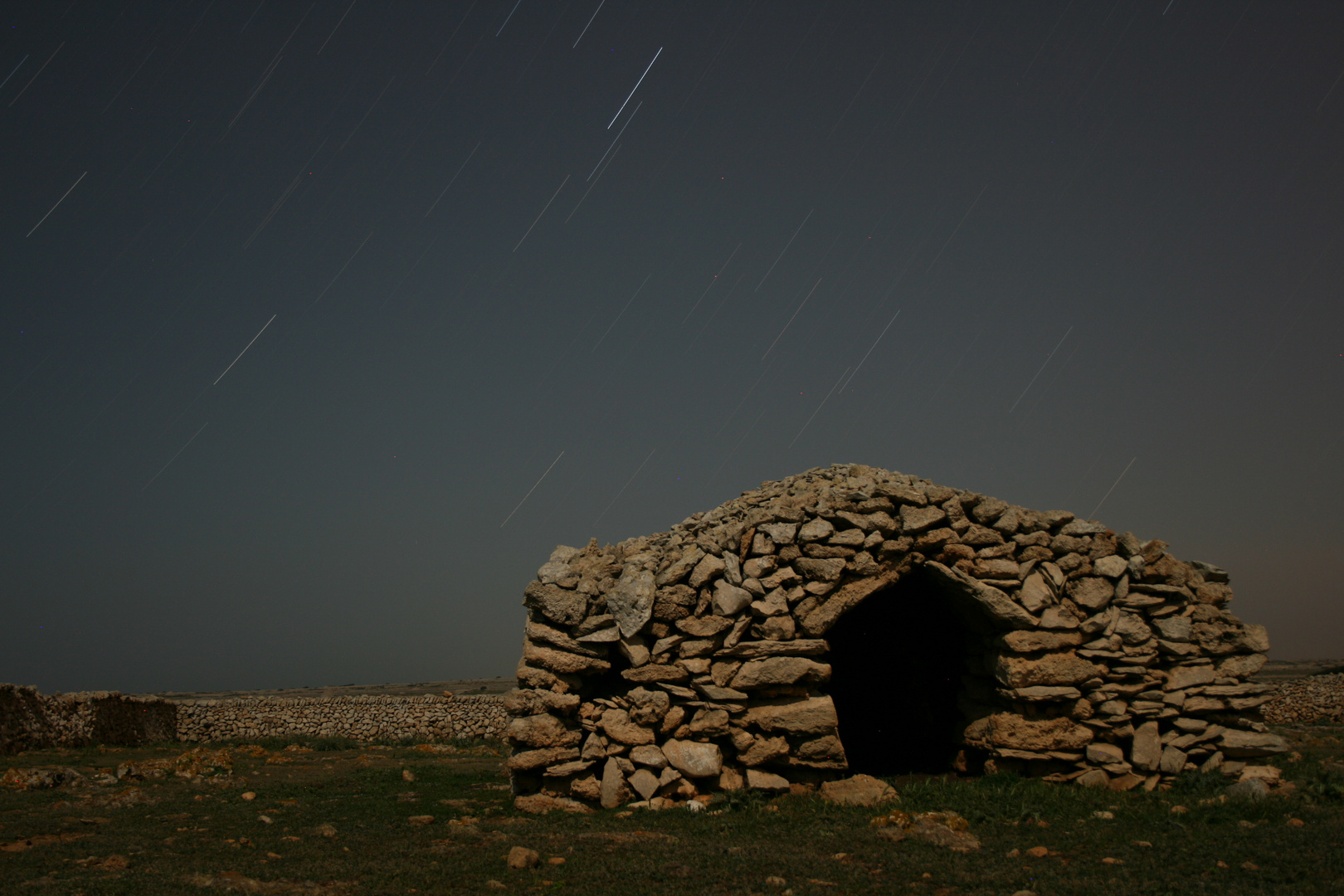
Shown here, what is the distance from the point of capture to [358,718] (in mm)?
24391

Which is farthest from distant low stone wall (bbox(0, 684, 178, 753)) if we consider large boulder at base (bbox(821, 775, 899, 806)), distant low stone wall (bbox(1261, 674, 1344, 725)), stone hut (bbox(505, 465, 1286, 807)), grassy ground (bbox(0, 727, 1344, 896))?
distant low stone wall (bbox(1261, 674, 1344, 725))

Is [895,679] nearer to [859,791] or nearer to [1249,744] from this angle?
[1249,744]

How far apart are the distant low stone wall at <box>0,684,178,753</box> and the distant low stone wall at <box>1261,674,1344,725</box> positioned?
30.6m

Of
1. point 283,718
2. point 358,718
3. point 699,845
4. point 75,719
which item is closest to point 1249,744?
point 699,845

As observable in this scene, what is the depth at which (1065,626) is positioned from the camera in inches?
352

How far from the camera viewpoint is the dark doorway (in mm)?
12266

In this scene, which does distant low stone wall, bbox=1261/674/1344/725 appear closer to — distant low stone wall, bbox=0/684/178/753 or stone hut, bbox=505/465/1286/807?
stone hut, bbox=505/465/1286/807

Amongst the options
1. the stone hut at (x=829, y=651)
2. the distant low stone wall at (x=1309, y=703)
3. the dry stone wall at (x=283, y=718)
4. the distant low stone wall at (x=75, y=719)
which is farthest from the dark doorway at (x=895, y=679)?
the distant low stone wall at (x=75, y=719)

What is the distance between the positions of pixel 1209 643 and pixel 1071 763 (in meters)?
2.34

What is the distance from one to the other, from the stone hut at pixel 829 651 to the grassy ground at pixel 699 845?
484 millimetres

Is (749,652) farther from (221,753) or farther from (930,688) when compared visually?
(221,753)

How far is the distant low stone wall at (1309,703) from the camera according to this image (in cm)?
2005

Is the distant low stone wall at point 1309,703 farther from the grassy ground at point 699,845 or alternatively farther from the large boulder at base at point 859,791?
the large boulder at base at point 859,791

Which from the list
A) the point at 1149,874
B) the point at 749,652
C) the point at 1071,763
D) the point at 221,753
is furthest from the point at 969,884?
the point at 221,753
